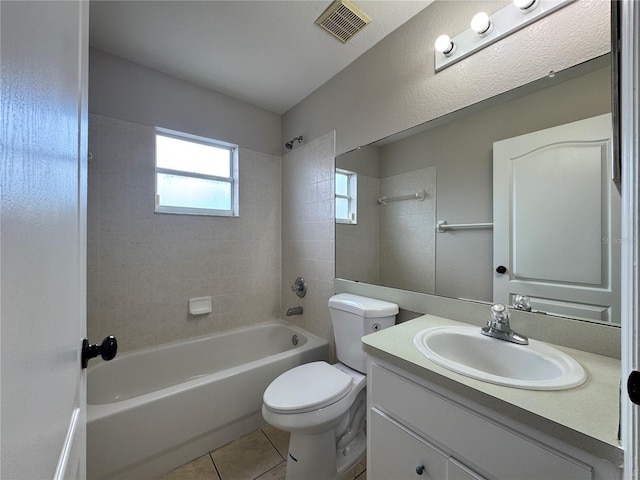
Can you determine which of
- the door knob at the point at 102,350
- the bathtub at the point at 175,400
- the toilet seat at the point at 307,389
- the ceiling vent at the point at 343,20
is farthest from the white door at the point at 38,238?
the ceiling vent at the point at 343,20

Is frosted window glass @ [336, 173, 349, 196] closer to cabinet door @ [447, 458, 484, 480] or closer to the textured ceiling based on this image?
the textured ceiling

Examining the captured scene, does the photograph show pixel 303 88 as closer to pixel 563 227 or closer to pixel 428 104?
pixel 428 104

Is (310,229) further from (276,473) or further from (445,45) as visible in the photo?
(276,473)

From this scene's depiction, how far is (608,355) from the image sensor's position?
865mm

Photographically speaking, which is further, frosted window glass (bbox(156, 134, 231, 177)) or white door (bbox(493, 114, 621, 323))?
frosted window glass (bbox(156, 134, 231, 177))

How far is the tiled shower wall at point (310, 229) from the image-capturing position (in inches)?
80.2

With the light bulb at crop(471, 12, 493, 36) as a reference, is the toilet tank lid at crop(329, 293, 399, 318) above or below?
below

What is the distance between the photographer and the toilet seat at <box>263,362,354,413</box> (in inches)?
47.5

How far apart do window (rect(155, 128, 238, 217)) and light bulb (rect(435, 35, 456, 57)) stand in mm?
1737

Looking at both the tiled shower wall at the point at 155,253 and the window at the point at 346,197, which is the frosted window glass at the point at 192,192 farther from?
the window at the point at 346,197

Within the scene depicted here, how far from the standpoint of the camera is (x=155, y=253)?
195 centimetres

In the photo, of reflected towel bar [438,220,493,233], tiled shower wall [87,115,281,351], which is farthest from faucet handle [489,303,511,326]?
tiled shower wall [87,115,281,351]

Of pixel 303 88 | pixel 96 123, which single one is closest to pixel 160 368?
pixel 96 123

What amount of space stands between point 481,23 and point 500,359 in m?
1.41
